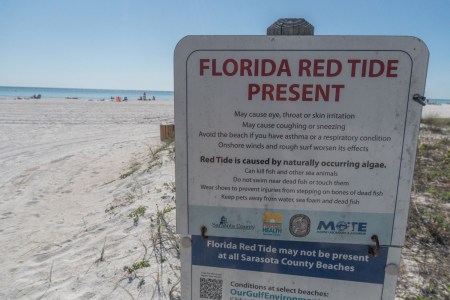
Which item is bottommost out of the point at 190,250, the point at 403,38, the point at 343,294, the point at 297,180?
the point at 343,294

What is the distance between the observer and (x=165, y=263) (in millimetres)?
3344

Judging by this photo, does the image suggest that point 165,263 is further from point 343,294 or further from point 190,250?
point 343,294

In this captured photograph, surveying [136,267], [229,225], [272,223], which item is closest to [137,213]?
[136,267]

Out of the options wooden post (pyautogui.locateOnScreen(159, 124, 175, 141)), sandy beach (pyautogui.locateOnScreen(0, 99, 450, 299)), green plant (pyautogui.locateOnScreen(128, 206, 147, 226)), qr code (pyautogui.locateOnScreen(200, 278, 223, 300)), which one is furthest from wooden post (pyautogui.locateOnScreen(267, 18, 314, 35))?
wooden post (pyautogui.locateOnScreen(159, 124, 175, 141))

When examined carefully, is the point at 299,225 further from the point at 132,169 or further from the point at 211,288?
the point at 132,169

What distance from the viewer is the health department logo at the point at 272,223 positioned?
172cm

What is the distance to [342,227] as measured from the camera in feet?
5.52

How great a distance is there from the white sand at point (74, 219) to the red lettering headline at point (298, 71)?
230 cm

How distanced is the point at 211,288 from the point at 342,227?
0.85 meters

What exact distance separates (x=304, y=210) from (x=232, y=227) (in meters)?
0.42

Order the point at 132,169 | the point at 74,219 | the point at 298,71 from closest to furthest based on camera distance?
the point at 298,71 → the point at 74,219 → the point at 132,169

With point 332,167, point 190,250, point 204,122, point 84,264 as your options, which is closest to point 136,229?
point 84,264

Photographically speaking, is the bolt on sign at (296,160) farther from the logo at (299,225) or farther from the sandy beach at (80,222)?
the sandy beach at (80,222)

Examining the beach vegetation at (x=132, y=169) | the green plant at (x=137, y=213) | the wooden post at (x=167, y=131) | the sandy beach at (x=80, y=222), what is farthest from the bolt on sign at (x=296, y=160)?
the wooden post at (x=167, y=131)
